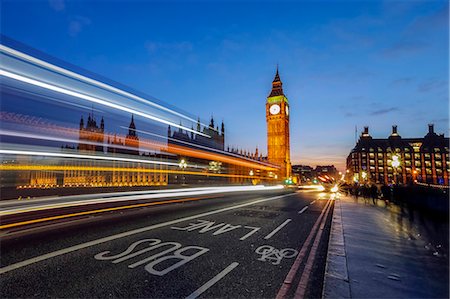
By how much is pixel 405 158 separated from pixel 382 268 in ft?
488

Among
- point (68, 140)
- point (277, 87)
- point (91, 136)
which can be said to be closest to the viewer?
point (68, 140)

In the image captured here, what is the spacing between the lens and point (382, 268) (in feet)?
15.1

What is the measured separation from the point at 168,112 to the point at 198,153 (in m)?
6.47

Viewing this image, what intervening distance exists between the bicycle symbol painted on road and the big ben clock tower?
13878cm

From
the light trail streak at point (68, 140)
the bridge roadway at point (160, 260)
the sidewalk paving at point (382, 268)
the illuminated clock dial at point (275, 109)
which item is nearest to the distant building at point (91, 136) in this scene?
the light trail streak at point (68, 140)

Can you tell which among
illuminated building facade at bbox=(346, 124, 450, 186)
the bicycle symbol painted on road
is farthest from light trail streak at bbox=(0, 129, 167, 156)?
illuminated building facade at bbox=(346, 124, 450, 186)

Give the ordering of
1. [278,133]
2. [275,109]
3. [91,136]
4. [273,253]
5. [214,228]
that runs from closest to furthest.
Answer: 1. [273,253]
2. [214,228]
3. [91,136]
4. [278,133]
5. [275,109]

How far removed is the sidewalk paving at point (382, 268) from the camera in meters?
3.69

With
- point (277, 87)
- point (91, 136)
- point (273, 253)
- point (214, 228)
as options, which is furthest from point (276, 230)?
point (277, 87)

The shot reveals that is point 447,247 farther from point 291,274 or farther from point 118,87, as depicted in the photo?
point 118,87

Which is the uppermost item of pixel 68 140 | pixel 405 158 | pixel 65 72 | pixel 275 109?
pixel 275 109

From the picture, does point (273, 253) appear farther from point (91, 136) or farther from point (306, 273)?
point (91, 136)

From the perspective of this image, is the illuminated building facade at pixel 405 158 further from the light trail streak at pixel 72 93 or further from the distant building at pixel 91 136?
the distant building at pixel 91 136

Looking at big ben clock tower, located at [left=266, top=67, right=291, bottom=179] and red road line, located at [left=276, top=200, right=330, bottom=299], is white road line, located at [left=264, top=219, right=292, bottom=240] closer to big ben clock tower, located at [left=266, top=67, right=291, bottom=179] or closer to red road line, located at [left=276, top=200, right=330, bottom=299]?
red road line, located at [left=276, top=200, right=330, bottom=299]
